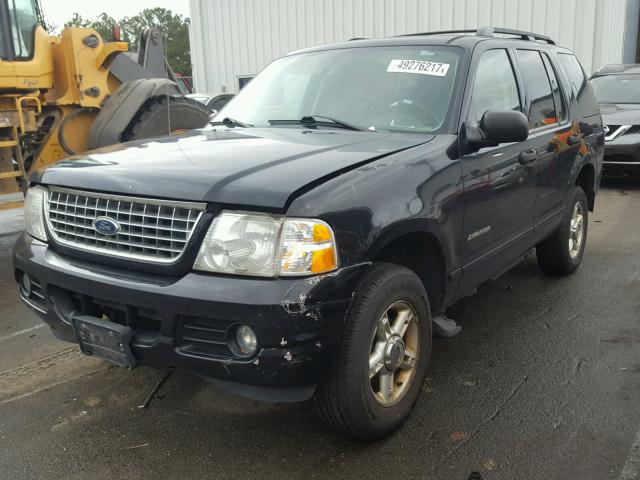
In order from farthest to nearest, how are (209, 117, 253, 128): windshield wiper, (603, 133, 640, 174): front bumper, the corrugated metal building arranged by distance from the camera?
1. the corrugated metal building
2. (603, 133, 640, 174): front bumper
3. (209, 117, 253, 128): windshield wiper

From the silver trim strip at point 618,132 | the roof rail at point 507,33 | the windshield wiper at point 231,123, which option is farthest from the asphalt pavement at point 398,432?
the silver trim strip at point 618,132

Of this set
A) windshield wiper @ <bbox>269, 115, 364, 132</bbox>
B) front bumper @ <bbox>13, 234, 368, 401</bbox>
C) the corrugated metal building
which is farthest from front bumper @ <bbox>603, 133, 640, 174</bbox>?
front bumper @ <bbox>13, 234, 368, 401</bbox>

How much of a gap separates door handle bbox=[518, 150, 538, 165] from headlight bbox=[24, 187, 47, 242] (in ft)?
8.83

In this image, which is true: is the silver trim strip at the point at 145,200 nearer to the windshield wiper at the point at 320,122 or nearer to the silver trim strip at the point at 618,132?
the windshield wiper at the point at 320,122

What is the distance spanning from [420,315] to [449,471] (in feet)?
2.30

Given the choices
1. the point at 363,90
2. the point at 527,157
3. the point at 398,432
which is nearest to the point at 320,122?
the point at 363,90

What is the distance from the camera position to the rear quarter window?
4.99 meters

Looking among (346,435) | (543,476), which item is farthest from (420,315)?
(543,476)

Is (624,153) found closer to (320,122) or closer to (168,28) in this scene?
(320,122)

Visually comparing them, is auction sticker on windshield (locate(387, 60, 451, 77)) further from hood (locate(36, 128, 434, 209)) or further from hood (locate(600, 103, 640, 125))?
hood (locate(600, 103, 640, 125))

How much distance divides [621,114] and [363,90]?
7566 millimetres

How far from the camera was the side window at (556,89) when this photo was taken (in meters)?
4.62

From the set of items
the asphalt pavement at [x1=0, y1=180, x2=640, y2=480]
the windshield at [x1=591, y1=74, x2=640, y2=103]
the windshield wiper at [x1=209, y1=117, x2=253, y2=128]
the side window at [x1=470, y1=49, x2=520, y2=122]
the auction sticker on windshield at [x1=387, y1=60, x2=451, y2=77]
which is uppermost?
the auction sticker on windshield at [x1=387, y1=60, x2=451, y2=77]

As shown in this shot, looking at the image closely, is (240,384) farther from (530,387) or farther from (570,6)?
(570,6)
